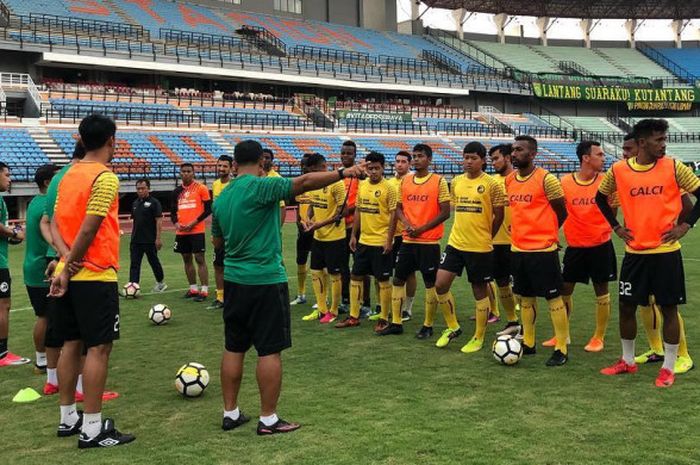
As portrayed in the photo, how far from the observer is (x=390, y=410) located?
498 cm

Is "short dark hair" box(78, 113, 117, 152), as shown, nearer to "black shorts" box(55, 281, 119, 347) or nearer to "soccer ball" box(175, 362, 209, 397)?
"black shorts" box(55, 281, 119, 347)

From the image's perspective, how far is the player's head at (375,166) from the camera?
7892 millimetres

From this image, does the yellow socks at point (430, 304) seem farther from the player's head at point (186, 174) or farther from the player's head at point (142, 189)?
the player's head at point (142, 189)

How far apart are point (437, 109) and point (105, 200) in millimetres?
50329

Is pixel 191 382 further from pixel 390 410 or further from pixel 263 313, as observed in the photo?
pixel 390 410

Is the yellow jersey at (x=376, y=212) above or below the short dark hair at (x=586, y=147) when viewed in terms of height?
below

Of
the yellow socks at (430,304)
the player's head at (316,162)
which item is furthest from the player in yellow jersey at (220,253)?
the yellow socks at (430,304)

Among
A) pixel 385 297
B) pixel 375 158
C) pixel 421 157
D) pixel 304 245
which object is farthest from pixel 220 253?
pixel 421 157

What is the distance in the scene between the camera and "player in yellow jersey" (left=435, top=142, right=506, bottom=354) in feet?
22.8

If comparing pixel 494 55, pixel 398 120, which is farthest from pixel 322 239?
pixel 494 55

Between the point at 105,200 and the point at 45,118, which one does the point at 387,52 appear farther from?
the point at 105,200

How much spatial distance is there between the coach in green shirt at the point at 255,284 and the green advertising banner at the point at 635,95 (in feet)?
193

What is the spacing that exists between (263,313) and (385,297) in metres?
3.60

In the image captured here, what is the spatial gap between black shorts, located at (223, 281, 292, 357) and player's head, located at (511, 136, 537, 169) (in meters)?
3.10
